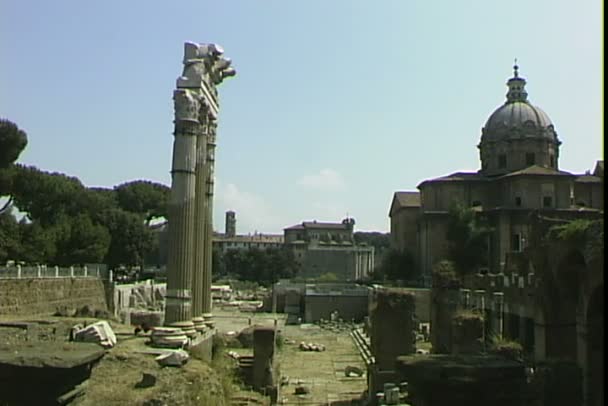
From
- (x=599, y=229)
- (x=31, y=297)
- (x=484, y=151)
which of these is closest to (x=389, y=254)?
(x=484, y=151)

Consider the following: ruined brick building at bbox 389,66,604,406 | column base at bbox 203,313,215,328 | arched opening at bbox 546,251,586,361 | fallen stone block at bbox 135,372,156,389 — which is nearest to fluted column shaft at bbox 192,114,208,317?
column base at bbox 203,313,215,328

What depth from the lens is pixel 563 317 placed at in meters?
17.7

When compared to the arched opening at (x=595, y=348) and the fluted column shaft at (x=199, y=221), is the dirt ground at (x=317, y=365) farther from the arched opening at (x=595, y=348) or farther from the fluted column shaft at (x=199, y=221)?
the arched opening at (x=595, y=348)

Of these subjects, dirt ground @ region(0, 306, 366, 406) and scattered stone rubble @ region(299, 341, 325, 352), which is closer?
dirt ground @ region(0, 306, 366, 406)

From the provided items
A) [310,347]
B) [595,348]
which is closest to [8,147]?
[310,347]

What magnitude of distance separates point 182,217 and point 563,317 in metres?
10.5

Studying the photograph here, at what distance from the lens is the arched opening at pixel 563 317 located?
55.2 ft

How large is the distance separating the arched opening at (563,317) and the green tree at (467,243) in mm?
25511

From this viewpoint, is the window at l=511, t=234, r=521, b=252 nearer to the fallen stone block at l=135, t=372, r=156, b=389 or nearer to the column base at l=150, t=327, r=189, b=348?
the column base at l=150, t=327, r=189, b=348

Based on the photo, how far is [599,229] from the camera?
1340 cm

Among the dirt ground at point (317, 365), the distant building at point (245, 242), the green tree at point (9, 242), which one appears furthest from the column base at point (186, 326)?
the distant building at point (245, 242)

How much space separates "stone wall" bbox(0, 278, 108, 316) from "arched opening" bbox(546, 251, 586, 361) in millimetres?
16086

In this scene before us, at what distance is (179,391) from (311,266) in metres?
72.6

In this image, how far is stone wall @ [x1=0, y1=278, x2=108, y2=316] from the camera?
69.4 feet
